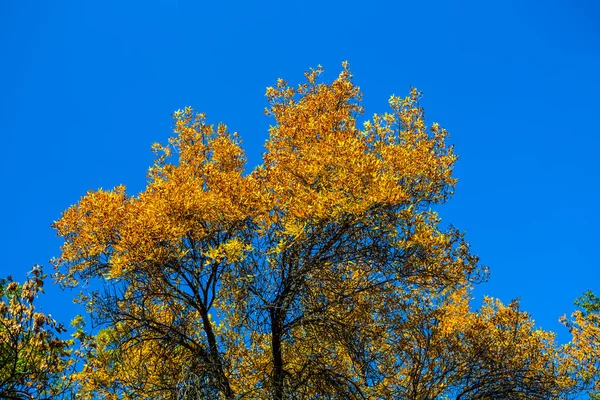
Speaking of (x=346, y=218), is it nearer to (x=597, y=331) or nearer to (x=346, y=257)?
(x=346, y=257)

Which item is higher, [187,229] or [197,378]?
[187,229]

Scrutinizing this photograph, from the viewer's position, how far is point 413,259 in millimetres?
12344

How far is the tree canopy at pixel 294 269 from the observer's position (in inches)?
460

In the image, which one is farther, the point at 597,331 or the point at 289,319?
the point at 597,331

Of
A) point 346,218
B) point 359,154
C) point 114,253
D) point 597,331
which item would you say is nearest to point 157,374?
point 114,253

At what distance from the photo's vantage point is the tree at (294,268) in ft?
38.3

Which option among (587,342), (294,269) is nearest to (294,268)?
(294,269)

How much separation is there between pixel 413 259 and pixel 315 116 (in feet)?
17.8

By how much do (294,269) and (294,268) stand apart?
0.12ft

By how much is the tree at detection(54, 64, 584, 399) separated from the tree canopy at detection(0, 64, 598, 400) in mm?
39

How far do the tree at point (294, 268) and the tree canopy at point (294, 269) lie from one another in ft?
0.13

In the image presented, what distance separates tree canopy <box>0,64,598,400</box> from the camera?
38.3 feet

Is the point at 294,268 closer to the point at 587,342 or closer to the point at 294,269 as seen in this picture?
the point at 294,269

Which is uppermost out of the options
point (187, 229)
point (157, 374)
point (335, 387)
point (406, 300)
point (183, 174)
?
point (183, 174)
